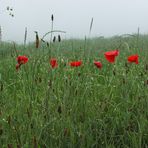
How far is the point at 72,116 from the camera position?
3121mm

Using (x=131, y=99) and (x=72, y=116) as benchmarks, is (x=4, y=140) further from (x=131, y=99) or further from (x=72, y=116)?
(x=131, y=99)

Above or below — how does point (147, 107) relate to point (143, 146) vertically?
above

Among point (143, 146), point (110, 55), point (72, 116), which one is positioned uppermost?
point (110, 55)

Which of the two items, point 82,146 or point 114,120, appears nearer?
point 82,146

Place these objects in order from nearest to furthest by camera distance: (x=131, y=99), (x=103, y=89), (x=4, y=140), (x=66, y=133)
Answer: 1. (x=66, y=133)
2. (x=4, y=140)
3. (x=131, y=99)
4. (x=103, y=89)

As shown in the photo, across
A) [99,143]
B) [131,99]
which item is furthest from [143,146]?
[131,99]

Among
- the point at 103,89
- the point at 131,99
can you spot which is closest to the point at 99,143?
the point at 131,99

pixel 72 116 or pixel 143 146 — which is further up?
pixel 72 116

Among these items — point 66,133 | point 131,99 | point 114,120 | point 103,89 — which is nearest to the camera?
point 66,133

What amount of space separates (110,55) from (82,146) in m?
0.75

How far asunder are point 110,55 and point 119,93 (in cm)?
98

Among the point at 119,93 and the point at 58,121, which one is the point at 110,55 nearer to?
the point at 58,121

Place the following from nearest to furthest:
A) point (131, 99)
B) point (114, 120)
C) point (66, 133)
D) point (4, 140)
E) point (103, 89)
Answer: point (66, 133) < point (4, 140) < point (114, 120) < point (131, 99) < point (103, 89)

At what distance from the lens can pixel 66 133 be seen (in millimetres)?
2881
